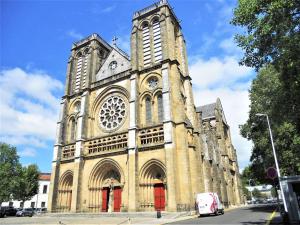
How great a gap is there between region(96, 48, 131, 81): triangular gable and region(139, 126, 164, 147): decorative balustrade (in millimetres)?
9582

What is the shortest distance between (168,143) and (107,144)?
27.0ft

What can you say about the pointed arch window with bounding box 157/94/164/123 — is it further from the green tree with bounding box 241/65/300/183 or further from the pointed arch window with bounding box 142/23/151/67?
the green tree with bounding box 241/65/300/183

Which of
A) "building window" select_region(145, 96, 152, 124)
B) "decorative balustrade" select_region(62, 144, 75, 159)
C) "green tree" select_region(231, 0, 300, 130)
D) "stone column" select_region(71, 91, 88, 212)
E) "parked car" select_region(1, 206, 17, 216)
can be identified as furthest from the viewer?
"parked car" select_region(1, 206, 17, 216)

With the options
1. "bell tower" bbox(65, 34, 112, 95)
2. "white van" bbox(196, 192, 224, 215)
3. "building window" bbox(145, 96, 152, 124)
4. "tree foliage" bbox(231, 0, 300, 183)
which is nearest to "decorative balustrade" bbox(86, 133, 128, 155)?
"building window" bbox(145, 96, 152, 124)

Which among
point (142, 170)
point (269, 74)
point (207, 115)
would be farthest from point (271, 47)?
point (207, 115)

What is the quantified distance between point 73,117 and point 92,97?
4011mm

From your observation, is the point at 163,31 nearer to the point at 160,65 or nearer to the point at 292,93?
the point at 160,65

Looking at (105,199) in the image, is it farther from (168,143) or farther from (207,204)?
(207,204)

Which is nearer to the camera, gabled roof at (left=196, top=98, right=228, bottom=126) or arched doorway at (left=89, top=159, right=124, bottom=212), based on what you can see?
arched doorway at (left=89, top=159, right=124, bottom=212)

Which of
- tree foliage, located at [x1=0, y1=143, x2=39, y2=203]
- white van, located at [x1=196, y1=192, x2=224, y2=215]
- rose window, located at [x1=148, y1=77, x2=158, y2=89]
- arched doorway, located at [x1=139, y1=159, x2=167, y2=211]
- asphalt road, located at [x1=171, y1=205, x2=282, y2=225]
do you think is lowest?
asphalt road, located at [x1=171, y1=205, x2=282, y2=225]

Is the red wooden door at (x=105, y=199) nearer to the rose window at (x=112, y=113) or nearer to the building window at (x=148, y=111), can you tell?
the rose window at (x=112, y=113)

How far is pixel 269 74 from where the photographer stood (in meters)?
24.6

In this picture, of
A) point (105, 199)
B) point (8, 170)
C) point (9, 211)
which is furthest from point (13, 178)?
point (105, 199)

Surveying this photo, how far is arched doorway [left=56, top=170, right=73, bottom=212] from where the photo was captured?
3045cm
